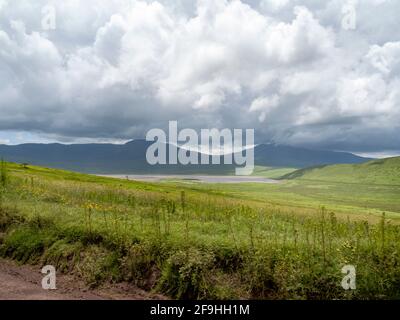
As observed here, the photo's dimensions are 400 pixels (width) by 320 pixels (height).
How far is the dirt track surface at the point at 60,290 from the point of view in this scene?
10.4 m

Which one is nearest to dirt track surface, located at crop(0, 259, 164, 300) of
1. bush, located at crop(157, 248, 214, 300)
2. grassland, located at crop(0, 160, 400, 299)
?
grassland, located at crop(0, 160, 400, 299)

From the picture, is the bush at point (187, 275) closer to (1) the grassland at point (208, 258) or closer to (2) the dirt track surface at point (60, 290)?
(1) the grassland at point (208, 258)

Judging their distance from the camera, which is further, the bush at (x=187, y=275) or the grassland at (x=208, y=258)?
the bush at (x=187, y=275)

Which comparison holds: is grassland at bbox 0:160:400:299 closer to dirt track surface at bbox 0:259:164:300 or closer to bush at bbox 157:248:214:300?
bush at bbox 157:248:214:300

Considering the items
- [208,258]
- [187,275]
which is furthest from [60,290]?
[208,258]

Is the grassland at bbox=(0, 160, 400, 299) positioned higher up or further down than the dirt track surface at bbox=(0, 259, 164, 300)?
higher up

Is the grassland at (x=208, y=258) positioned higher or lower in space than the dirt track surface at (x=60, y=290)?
higher

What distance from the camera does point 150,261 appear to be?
11.5 m

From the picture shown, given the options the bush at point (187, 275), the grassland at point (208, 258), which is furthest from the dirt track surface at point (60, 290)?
the bush at point (187, 275)

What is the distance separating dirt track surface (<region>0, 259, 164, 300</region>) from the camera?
10.4 m
